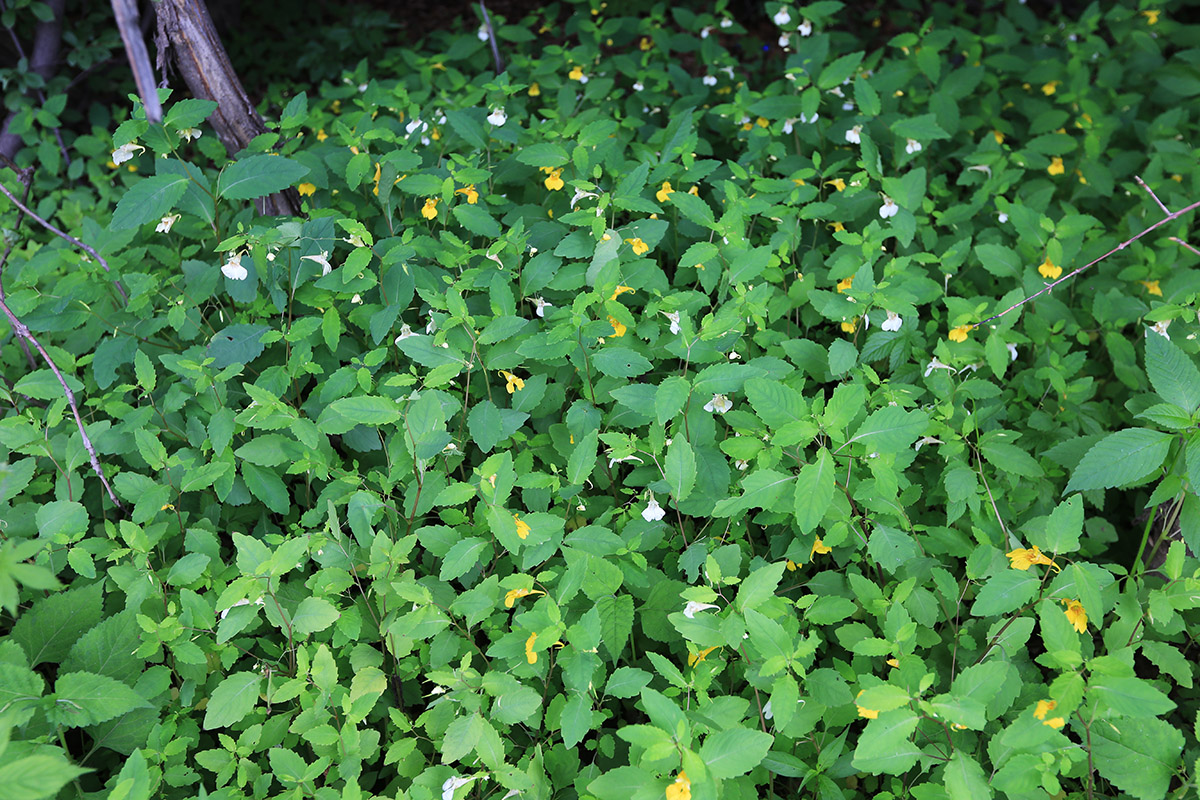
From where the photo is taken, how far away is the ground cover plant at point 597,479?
1.76 meters

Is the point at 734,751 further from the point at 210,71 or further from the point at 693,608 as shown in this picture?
the point at 210,71

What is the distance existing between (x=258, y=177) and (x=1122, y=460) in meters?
2.79

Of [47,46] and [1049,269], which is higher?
[47,46]

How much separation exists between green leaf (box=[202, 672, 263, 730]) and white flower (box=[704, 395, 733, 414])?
4.77 feet

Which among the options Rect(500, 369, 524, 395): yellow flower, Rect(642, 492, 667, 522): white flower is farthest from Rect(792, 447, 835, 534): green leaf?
Rect(500, 369, 524, 395): yellow flower

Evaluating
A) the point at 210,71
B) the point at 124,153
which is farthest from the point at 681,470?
the point at 210,71

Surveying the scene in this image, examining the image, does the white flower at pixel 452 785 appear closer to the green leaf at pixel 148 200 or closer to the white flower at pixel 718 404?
the white flower at pixel 718 404

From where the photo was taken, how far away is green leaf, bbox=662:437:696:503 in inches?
80.0

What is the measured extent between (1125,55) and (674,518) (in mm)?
3889

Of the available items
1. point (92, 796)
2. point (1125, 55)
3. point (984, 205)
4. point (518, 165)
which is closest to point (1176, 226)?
point (984, 205)

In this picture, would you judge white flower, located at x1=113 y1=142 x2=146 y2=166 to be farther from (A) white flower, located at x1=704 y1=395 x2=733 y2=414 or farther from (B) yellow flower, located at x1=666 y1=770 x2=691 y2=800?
(B) yellow flower, located at x1=666 y1=770 x2=691 y2=800

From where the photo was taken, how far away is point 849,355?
233cm

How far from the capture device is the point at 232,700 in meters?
1.80

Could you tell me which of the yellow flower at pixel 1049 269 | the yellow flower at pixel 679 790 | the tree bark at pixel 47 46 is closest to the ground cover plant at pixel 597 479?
the yellow flower at pixel 679 790
